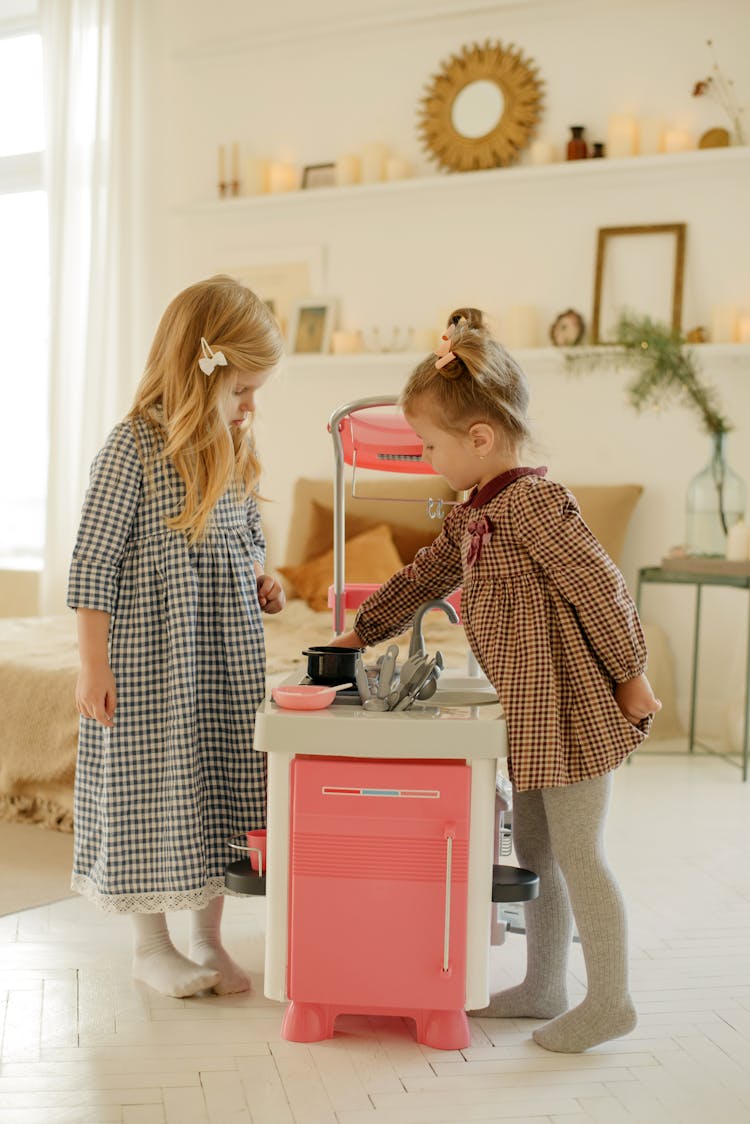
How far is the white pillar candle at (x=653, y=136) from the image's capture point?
423cm

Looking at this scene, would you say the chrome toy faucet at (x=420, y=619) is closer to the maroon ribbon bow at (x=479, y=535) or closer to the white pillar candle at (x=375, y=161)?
the maroon ribbon bow at (x=479, y=535)

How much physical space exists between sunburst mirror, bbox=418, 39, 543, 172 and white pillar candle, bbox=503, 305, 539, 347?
55 cm

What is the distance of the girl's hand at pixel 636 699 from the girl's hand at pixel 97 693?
0.76 m

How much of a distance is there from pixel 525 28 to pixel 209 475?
10.3 ft

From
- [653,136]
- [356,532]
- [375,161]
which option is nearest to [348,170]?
[375,161]

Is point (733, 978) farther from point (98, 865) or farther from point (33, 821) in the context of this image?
point (33, 821)

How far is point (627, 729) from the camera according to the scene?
5.70 feet

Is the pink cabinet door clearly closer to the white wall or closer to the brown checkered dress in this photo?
the brown checkered dress

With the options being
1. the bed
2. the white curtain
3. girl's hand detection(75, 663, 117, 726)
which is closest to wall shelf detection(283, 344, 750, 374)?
the bed

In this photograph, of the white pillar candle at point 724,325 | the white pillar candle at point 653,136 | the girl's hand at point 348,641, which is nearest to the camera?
the girl's hand at point 348,641

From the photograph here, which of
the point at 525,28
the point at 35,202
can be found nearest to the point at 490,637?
the point at 525,28

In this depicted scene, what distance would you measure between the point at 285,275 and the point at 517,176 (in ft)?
3.46

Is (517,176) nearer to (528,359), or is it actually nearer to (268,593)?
(528,359)

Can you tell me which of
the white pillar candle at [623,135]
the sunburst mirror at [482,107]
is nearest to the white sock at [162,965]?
the white pillar candle at [623,135]
